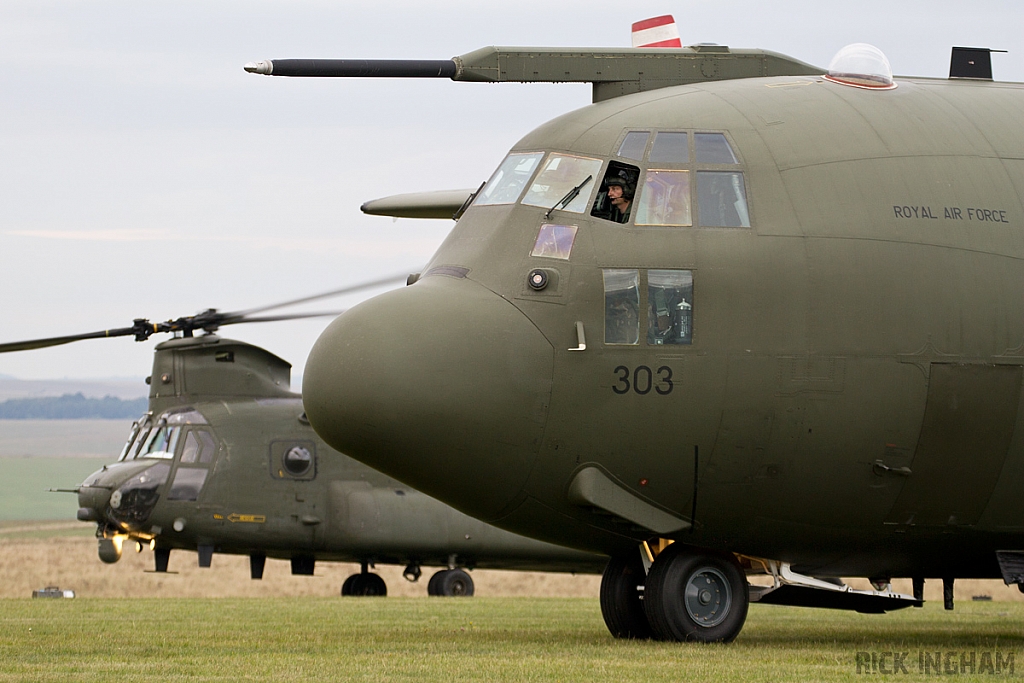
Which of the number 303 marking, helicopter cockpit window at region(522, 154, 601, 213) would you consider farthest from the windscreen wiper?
the number 303 marking

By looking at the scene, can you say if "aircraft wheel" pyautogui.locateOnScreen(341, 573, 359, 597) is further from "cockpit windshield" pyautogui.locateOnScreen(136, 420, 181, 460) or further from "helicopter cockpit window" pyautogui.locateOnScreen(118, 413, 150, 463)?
"helicopter cockpit window" pyautogui.locateOnScreen(118, 413, 150, 463)

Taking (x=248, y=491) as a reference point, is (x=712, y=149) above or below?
above

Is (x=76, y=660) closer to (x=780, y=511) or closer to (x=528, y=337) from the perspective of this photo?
(x=528, y=337)

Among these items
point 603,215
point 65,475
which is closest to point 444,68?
point 603,215

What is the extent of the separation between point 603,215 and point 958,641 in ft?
19.4

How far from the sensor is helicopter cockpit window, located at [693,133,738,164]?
1326 cm

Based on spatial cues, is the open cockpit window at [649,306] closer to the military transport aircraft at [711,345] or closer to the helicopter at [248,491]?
the military transport aircraft at [711,345]

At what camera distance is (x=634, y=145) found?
1330 cm

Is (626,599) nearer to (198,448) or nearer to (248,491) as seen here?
(248,491)

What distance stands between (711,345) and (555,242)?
1.60m

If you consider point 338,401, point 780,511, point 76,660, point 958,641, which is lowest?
point 958,641

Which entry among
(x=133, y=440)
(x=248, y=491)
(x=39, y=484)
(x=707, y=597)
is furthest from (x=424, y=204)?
(x=39, y=484)

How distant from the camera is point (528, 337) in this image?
12656 millimetres

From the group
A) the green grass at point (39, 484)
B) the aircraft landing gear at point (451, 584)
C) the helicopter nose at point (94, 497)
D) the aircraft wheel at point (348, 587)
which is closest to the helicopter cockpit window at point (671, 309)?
the helicopter nose at point (94, 497)
